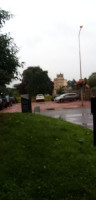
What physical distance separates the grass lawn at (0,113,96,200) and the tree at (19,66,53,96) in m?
60.3

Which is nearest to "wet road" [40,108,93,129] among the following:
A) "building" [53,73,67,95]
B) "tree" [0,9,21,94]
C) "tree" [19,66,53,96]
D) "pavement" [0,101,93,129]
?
"pavement" [0,101,93,129]

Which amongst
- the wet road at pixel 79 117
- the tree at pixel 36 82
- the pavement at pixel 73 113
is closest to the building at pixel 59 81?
the tree at pixel 36 82

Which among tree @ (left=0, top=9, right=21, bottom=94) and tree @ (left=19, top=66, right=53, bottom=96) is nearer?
tree @ (left=0, top=9, right=21, bottom=94)

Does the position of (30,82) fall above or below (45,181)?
above

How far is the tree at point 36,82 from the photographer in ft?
219

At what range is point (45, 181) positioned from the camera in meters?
4.20

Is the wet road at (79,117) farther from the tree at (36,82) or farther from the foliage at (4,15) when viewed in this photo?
the tree at (36,82)

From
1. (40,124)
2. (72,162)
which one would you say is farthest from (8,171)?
(40,124)

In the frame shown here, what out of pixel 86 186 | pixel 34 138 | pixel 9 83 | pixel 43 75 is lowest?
pixel 86 186

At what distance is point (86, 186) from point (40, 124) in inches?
124

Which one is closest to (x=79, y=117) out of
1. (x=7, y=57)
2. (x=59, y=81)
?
(x=7, y=57)

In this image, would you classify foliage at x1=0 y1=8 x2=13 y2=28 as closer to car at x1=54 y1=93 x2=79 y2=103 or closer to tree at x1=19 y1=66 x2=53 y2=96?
car at x1=54 y1=93 x2=79 y2=103

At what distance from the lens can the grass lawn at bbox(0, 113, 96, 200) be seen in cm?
392

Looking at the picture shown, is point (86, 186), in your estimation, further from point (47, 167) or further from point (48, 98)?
point (48, 98)
